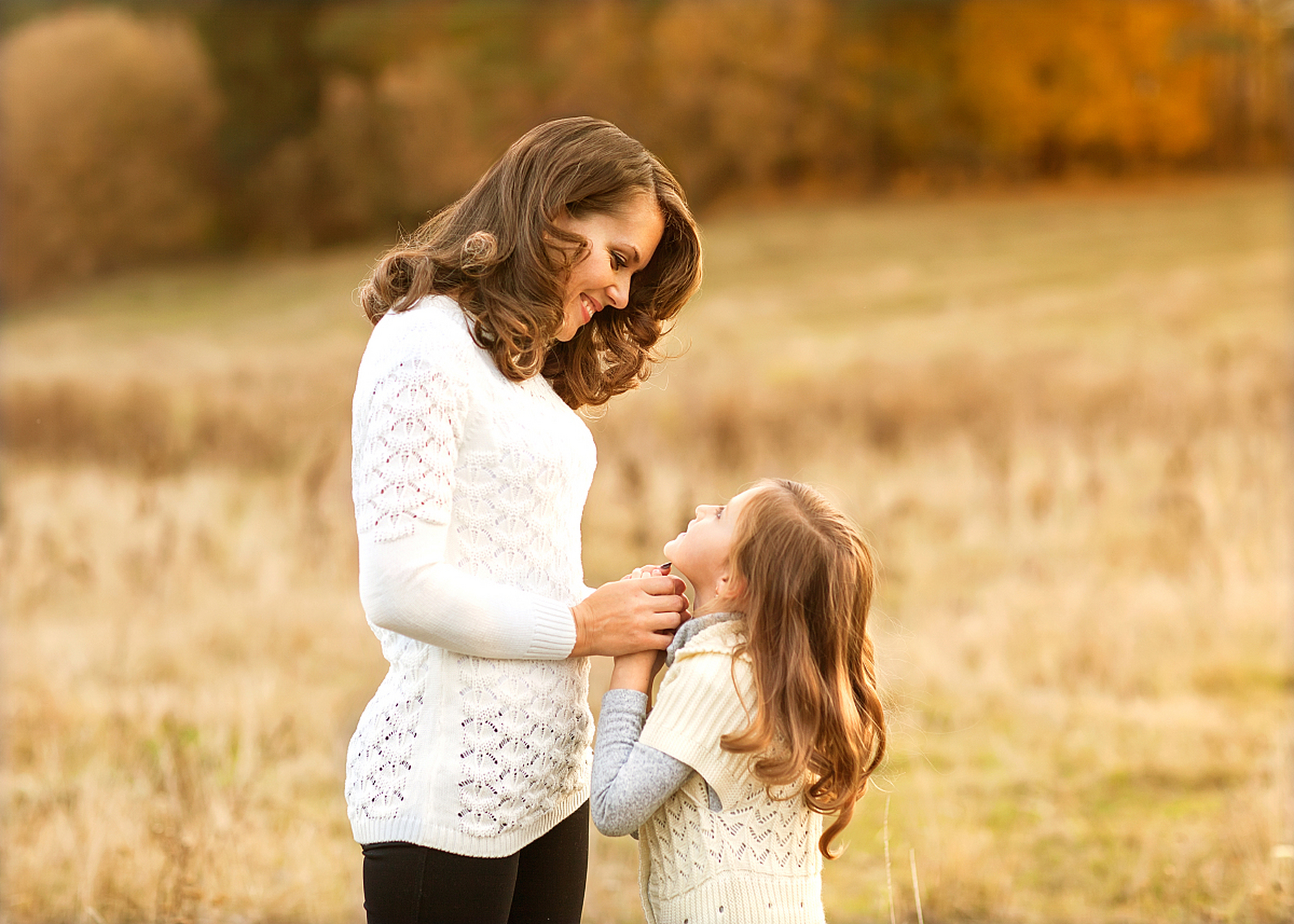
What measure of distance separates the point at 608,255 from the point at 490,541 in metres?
0.50

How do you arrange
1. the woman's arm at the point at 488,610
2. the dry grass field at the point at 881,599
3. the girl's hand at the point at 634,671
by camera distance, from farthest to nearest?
1. the dry grass field at the point at 881,599
2. the girl's hand at the point at 634,671
3. the woman's arm at the point at 488,610

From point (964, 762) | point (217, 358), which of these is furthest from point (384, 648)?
point (217, 358)

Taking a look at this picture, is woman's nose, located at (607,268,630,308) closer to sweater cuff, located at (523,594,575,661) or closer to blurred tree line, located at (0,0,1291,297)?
sweater cuff, located at (523,594,575,661)

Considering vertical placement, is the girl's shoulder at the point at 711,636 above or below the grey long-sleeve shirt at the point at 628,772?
above

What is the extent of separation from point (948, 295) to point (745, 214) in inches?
218

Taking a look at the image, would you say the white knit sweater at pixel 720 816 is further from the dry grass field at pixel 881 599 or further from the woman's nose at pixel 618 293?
the woman's nose at pixel 618 293

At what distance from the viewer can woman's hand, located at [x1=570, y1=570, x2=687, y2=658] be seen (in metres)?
1.67

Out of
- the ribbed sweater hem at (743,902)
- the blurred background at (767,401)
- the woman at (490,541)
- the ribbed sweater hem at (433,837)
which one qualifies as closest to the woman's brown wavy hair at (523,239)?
the woman at (490,541)

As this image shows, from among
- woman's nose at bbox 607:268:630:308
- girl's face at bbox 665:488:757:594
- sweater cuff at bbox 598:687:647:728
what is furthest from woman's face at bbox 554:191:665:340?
sweater cuff at bbox 598:687:647:728

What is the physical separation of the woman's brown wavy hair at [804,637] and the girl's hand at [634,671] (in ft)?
0.50

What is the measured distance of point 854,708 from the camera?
1.74m

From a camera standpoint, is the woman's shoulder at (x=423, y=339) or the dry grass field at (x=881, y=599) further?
the dry grass field at (x=881, y=599)

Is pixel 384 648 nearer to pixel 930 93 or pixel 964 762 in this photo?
pixel 964 762

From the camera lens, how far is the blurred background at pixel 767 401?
3740 mm
